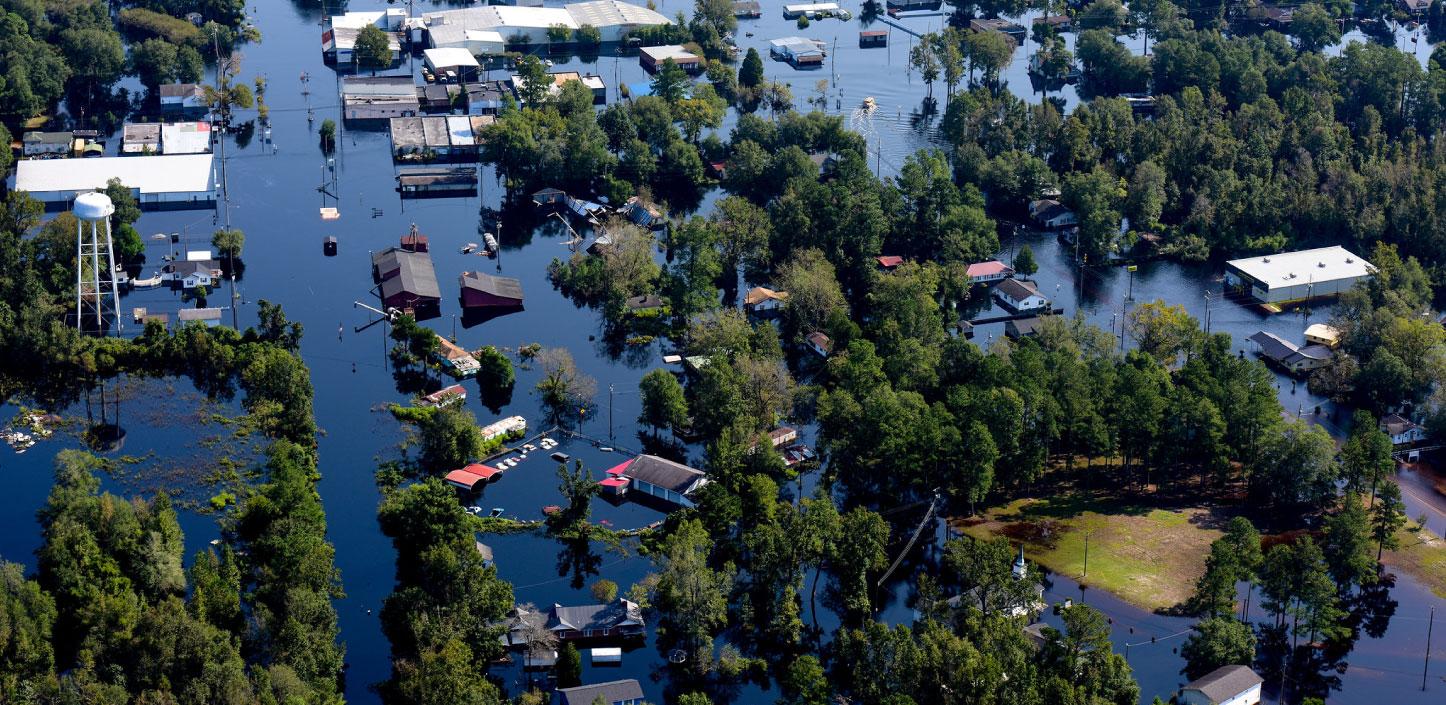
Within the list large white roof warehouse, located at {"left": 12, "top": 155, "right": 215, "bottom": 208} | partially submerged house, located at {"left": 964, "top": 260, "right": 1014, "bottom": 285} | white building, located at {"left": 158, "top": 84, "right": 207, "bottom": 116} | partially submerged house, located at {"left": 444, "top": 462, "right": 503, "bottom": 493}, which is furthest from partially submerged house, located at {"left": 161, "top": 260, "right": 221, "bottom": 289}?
partially submerged house, located at {"left": 964, "top": 260, "right": 1014, "bottom": 285}

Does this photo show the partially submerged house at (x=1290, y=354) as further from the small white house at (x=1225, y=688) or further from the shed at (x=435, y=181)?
the shed at (x=435, y=181)

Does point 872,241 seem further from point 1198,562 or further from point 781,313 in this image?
point 1198,562

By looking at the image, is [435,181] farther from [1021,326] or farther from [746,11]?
[746,11]

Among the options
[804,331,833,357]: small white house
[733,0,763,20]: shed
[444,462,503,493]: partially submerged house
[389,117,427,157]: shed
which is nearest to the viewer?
[444,462,503,493]: partially submerged house

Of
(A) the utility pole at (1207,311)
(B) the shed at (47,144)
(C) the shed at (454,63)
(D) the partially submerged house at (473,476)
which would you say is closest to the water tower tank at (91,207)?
(D) the partially submerged house at (473,476)

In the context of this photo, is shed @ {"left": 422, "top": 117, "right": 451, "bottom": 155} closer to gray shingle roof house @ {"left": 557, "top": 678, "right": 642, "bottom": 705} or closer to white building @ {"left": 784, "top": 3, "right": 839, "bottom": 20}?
white building @ {"left": 784, "top": 3, "right": 839, "bottom": 20}

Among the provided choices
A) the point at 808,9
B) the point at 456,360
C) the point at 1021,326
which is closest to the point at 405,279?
the point at 456,360
